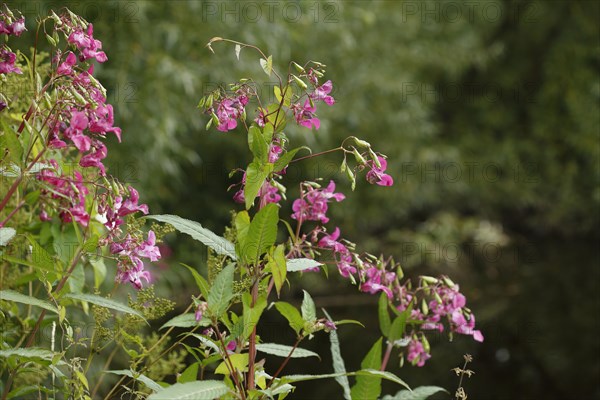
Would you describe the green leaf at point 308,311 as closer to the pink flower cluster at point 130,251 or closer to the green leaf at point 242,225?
the green leaf at point 242,225

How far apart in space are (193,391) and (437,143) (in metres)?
9.03

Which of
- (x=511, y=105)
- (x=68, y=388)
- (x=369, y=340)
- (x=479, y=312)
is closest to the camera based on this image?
(x=68, y=388)

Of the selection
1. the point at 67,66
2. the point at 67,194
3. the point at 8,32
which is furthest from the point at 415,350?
the point at 8,32

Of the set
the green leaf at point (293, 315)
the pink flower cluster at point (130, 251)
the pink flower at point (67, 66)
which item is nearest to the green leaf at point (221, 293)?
the green leaf at point (293, 315)

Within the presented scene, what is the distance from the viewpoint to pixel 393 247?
9.31 m

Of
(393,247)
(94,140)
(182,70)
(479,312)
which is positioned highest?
(94,140)

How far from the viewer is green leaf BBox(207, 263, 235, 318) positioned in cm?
108

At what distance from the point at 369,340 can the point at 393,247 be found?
2664 mm

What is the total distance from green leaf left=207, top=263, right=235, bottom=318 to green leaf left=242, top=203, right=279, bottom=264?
46 mm

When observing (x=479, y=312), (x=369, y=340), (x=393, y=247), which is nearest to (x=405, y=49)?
(x=393, y=247)

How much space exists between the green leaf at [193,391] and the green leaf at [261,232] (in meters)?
0.18

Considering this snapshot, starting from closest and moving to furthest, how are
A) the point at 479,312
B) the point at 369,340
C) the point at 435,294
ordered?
the point at 435,294 < the point at 369,340 < the point at 479,312

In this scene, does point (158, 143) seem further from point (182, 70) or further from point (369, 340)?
point (369, 340)

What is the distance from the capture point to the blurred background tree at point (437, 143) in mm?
5539
